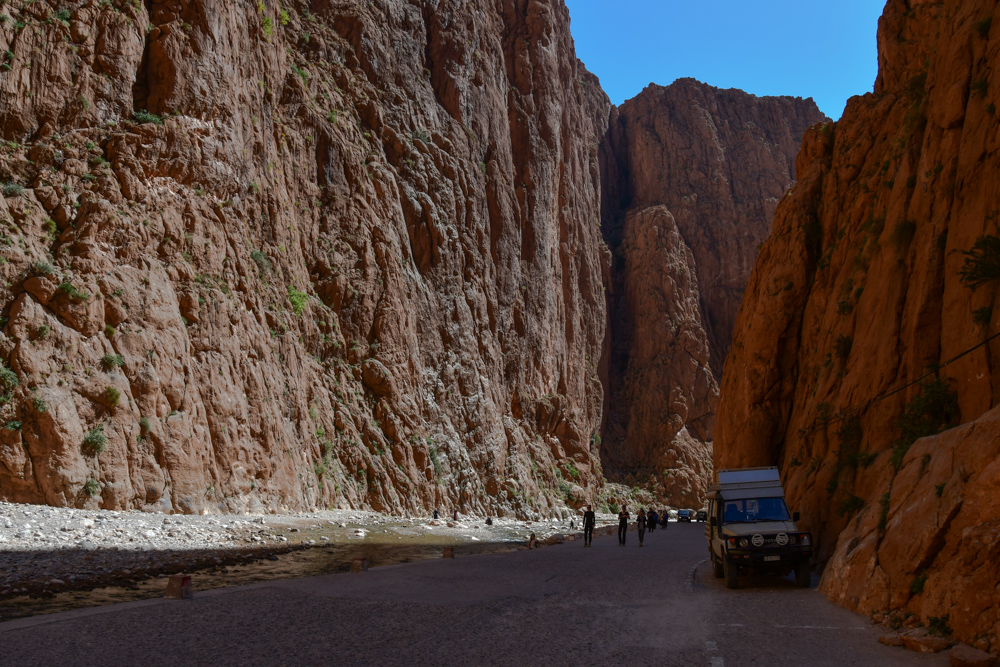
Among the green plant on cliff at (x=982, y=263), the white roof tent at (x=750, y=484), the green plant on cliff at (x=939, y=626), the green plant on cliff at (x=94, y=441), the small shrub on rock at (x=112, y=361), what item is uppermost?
the green plant on cliff at (x=982, y=263)

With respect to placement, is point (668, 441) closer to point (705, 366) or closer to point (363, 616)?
point (705, 366)

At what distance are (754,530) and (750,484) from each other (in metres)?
1.61

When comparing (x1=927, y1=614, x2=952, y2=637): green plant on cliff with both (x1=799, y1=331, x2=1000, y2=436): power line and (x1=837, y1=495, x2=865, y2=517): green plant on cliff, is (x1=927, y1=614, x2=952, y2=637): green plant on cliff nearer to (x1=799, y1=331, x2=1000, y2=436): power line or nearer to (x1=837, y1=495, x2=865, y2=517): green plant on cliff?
(x1=799, y1=331, x2=1000, y2=436): power line

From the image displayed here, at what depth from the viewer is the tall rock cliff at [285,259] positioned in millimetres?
22938

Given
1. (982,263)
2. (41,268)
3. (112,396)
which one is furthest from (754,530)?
(41,268)

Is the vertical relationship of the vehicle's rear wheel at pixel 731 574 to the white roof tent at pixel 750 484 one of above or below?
below

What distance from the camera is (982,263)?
12.2 meters

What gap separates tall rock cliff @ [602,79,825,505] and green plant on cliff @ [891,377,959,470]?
2556 inches

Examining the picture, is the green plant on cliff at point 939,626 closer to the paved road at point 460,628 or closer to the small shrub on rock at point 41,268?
the paved road at point 460,628

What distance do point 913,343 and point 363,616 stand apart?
11950 mm

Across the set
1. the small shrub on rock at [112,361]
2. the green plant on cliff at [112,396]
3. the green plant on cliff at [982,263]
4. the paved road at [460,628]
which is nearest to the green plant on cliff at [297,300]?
the small shrub on rock at [112,361]

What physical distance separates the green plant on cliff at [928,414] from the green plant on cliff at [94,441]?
2088 cm

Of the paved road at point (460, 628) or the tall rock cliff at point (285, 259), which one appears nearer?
the paved road at point (460, 628)

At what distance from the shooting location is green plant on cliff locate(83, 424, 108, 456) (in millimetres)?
21245
